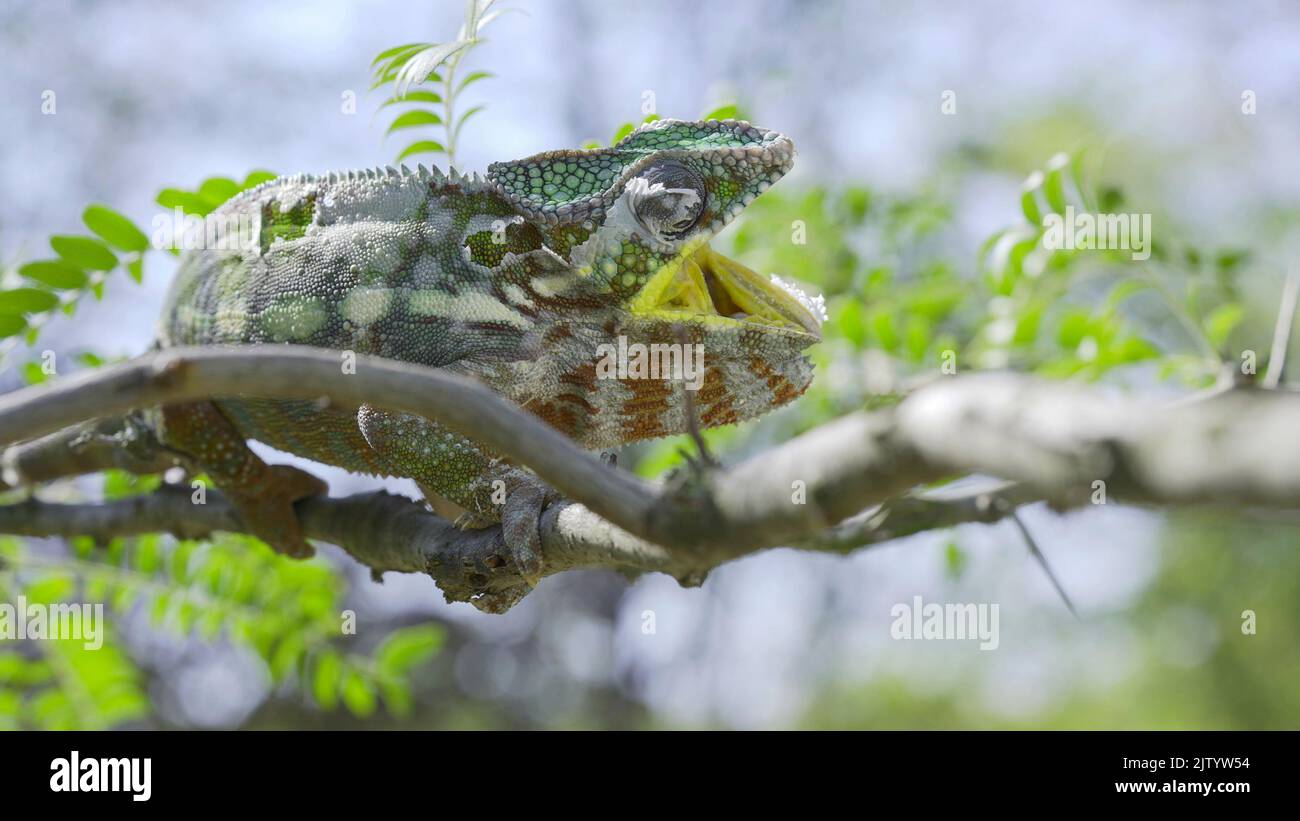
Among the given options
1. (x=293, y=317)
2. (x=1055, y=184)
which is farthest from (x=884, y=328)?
(x=293, y=317)

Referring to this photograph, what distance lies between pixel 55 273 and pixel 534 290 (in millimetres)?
1383

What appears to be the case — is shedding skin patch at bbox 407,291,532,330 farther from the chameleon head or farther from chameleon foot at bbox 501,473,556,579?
chameleon foot at bbox 501,473,556,579

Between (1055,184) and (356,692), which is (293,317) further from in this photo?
(356,692)

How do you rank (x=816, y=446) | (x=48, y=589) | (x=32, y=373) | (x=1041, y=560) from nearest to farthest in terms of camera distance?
(x=816, y=446), (x=1041, y=560), (x=32, y=373), (x=48, y=589)

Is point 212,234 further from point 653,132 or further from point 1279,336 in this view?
point 1279,336

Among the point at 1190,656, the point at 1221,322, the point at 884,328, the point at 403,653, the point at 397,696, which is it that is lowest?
the point at 1190,656

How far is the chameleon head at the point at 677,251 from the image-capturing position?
2225 mm

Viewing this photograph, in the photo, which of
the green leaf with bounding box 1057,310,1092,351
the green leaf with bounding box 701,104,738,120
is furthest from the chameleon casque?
the green leaf with bounding box 1057,310,1092,351

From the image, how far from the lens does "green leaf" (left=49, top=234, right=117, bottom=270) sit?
3002mm

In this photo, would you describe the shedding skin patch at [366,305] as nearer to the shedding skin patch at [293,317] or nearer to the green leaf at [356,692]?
the shedding skin patch at [293,317]

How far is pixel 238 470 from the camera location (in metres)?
2.79

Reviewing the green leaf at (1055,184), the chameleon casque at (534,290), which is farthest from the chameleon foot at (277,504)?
the green leaf at (1055,184)
